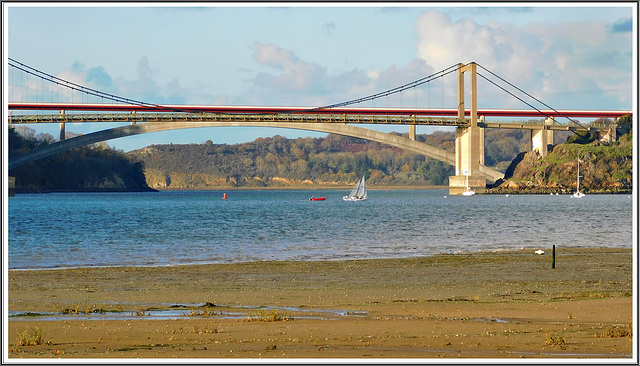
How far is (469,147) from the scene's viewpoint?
297ft

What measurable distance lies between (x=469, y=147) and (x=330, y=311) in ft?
269

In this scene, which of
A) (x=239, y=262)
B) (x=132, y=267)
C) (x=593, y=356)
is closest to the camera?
(x=593, y=356)

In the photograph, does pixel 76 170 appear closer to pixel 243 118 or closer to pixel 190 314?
pixel 243 118

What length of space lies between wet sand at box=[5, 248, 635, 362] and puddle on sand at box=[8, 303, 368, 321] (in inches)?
1.1

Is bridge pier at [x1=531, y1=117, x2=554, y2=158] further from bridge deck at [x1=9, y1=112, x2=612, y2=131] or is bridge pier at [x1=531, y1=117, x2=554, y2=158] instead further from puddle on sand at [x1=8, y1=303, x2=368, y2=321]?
puddle on sand at [x1=8, y1=303, x2=368, y2=321]

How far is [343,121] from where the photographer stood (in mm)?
84875

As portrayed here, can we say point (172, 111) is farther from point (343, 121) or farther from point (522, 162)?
point (522, 162)

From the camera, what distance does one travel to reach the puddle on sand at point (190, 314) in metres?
10.4

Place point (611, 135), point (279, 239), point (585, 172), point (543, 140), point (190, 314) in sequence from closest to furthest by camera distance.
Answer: point (190, 314)
point (279, 239)
point (585, 172)
point (611, 135)
point (543, 140)

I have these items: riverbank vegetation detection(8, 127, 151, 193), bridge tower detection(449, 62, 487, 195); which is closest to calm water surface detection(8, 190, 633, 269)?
bridge tower detection(449, 62, 487, 195)

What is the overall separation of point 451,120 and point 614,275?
76147mm

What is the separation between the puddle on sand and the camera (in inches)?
408

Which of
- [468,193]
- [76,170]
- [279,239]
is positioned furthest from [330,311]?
[76,170]

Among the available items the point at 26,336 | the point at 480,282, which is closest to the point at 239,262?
the point at 480,282
